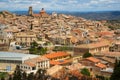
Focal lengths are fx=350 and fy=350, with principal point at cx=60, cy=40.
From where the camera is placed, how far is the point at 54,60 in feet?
140

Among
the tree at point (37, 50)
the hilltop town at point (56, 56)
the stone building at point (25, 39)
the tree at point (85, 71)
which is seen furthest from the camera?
the stone building at point (25, 39)

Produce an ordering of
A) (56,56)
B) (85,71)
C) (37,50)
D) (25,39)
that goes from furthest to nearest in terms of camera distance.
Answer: (25,39) → (37,50) → (56,56) → (85,71)

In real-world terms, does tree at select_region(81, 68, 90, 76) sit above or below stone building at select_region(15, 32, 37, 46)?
above

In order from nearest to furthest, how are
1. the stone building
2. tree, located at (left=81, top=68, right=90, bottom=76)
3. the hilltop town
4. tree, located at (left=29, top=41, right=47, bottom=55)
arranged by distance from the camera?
tree, located at (left=81, top=68, right=90, bottom=76) → the hilltop town → tree, located at (left=29, top=41, right=47, bottom=55) → the stone building

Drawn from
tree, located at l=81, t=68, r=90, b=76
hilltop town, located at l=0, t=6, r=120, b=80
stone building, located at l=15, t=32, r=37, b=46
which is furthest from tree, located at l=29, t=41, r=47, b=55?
tree, located at l=81, t=68, r=90, b=76

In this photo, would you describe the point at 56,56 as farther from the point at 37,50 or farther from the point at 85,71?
the point at 85,71

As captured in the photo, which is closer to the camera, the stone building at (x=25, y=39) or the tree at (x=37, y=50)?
the tree at (x=37, y=50)

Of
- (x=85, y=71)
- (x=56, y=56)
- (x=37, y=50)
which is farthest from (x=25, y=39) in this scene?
(x=85, y=71)

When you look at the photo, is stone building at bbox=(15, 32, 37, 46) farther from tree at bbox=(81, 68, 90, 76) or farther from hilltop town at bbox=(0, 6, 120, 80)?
tree at bbox=(81, 68, 90, 76)

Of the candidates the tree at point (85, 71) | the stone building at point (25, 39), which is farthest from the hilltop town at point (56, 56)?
the tree at point (85, 71)

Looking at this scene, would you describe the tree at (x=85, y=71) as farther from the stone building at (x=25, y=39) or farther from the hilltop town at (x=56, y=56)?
the stone building at (x=25, y=39)

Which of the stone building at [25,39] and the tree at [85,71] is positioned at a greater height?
the tree at [85,71]

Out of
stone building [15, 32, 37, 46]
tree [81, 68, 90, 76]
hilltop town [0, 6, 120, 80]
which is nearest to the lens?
tree [81, 68, 90, 76]

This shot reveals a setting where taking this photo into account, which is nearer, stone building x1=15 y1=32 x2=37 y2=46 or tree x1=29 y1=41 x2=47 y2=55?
tree x1=29 y1=41 x2=47 y2=55
